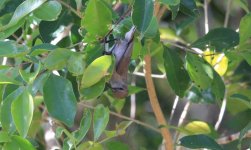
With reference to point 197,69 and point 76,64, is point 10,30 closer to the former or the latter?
point 76,64

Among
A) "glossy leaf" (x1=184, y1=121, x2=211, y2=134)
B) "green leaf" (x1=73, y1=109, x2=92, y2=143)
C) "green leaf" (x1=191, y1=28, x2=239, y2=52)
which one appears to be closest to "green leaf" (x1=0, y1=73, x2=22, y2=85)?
"green leaf" (x1=73, y1=109, x2=92, y2=143)

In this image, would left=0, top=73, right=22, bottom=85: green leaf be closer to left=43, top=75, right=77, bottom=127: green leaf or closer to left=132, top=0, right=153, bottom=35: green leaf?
left=43, top=75, right=77, bottom=127: green leaf

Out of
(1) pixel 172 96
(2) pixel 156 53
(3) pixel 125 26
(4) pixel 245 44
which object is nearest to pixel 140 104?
(1) pixel 172 96

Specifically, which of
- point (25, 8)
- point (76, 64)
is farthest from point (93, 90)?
point (25, 8)

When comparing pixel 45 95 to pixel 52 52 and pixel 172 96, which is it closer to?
pixel 52 52

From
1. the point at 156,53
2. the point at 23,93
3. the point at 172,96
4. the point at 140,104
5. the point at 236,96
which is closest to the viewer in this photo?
the point at 23,93

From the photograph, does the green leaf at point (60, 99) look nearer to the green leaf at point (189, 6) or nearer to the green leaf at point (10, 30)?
the green leaf at point (10, 30)
